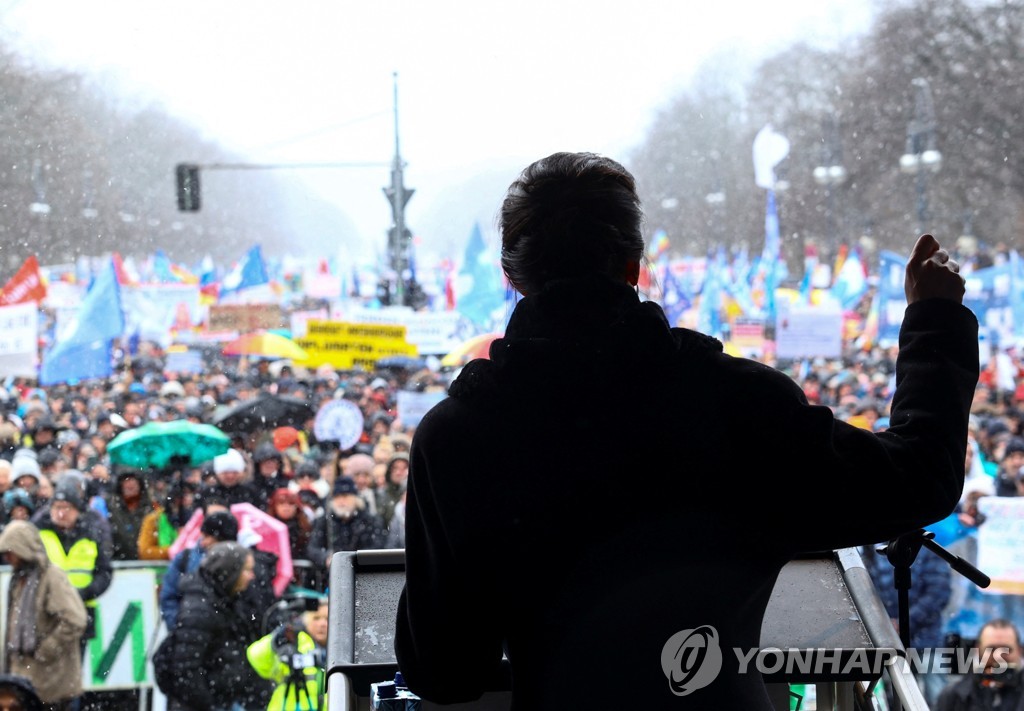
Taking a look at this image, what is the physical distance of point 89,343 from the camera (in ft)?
29.4

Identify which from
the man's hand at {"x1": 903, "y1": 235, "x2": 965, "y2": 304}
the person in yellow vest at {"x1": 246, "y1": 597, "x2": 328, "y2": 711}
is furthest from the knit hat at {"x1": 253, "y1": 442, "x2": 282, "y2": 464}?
the man's hand at {"x1": 903, "y1": 235, "x2": 965, "y2": 304}

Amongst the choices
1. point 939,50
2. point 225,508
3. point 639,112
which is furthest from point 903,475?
point 639,112

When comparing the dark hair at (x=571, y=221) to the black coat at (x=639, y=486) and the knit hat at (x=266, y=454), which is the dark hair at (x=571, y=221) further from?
the knit hat at (x=266, y=454)

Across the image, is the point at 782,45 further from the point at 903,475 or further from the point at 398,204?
the point at 903,475

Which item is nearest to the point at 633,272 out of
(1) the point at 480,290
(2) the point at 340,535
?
(2) the point at 340,535

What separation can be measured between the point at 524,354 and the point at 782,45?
2985cm

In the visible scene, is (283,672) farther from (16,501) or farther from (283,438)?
(283,438)

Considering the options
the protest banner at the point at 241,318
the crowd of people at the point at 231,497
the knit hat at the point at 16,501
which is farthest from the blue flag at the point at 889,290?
the knit hat at the point at 16,501

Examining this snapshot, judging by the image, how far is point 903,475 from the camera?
1171mm

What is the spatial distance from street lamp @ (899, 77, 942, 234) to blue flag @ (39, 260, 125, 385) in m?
11.1

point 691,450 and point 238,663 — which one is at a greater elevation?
point 691,450

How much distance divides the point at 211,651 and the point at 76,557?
1.05 m

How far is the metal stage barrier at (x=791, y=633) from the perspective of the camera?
146 centimetres

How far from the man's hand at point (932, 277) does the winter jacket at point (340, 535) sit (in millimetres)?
4895
